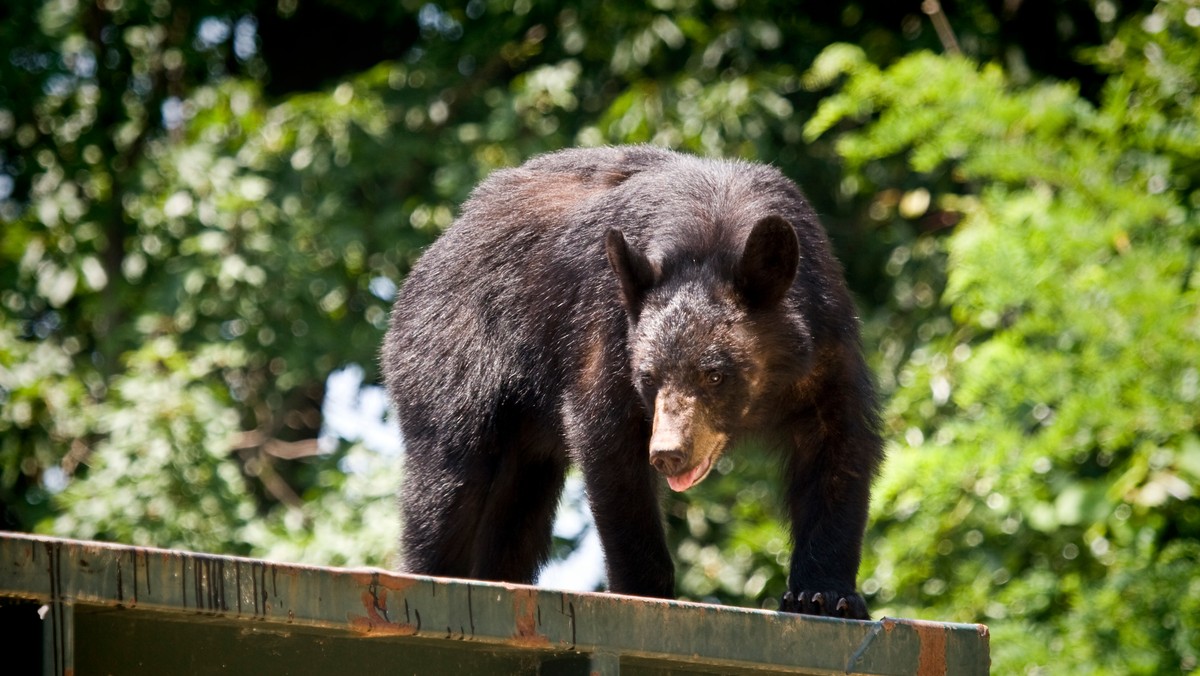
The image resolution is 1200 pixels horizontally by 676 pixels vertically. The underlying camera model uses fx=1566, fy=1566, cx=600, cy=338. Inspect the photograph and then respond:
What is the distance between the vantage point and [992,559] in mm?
8766

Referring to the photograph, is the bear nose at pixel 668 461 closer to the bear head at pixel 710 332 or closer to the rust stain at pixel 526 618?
the bear head at pixel 710 332

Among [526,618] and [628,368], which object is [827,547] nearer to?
[628,368]

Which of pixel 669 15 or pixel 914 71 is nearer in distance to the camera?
pixel 914 71

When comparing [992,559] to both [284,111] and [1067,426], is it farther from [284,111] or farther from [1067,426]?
[284,111]

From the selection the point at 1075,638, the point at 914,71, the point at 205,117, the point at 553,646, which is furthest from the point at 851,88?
the point at 553,646

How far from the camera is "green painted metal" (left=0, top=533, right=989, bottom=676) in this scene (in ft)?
8.20

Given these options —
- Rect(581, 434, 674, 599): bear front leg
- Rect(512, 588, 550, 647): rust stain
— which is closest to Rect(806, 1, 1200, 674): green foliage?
Rect(581, 434, 674, 599): bear front leg

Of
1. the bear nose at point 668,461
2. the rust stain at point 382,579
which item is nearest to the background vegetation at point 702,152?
the bear nose at point 668,461

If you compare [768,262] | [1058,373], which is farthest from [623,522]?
[1058,373]

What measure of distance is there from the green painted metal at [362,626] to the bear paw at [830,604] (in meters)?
0.81

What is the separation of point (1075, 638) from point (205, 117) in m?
6.54

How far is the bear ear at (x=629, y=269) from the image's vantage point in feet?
15.2

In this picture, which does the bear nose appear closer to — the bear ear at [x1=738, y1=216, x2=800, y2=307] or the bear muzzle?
the bear muzzle

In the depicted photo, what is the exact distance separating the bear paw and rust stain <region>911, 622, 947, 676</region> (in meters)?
→ 0.77
